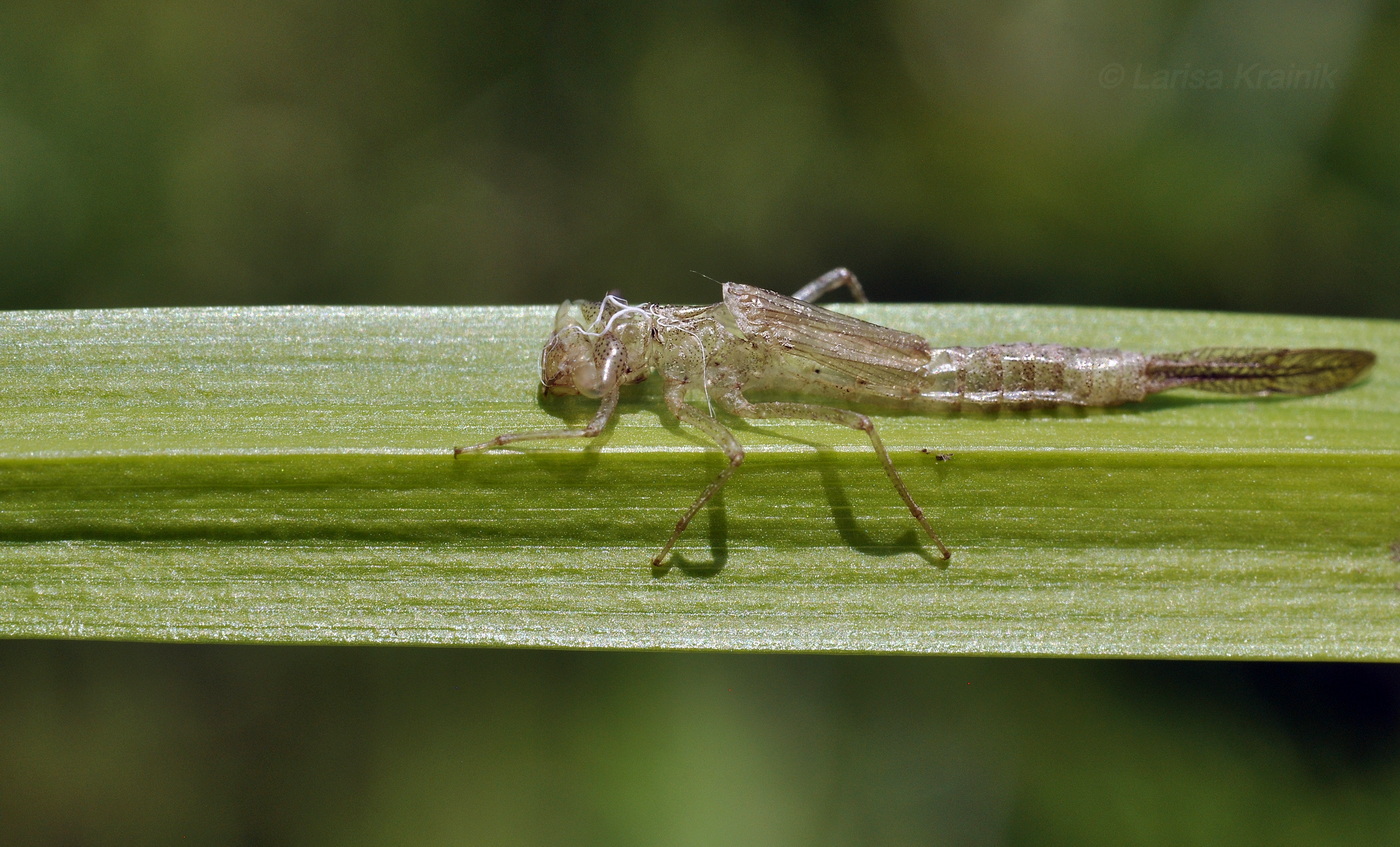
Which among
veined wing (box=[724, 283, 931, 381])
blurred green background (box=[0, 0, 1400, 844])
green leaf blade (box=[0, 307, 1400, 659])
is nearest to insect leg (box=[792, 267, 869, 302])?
veined wing (box=[724, 283, 931, 381])

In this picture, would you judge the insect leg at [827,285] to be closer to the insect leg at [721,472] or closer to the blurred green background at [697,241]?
the insect leg at [721,472]

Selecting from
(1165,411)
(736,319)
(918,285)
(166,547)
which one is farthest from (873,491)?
(918,285)

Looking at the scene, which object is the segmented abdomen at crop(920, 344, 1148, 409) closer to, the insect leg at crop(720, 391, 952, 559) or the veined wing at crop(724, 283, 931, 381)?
the veined wing at crop(724, 283, 931, 381)

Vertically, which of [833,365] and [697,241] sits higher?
[697,241]

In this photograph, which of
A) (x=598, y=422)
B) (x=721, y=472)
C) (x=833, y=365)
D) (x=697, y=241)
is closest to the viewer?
(x=721, y=472)

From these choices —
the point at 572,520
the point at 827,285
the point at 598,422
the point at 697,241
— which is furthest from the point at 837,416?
the point at 697,241

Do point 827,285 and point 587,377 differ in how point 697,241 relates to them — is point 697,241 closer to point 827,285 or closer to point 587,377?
point 827,285

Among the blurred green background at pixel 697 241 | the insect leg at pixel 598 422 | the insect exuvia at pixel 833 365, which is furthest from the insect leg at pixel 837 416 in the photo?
the blurred green background at pixel 697 241
